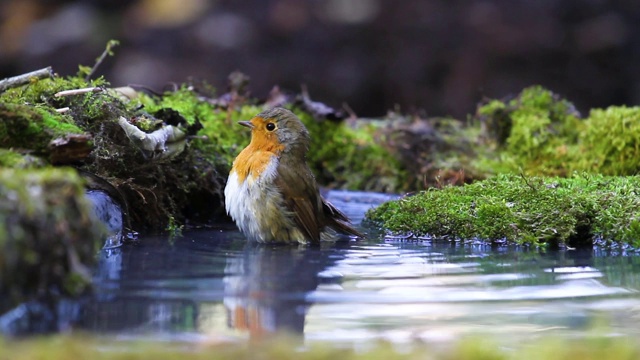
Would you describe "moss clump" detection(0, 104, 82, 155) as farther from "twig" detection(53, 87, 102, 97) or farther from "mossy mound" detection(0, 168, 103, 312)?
"mossy mound" detection(0, 168, 103, 312)

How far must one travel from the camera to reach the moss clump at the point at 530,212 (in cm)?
547

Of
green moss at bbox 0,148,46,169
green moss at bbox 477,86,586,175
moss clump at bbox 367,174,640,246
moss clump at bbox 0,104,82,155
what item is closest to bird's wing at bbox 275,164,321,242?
moss clump at bbox 367,174,640,246

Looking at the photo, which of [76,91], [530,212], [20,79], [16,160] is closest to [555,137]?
[530,212]

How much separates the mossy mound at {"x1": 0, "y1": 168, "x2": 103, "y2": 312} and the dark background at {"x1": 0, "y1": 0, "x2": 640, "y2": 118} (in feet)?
29.7

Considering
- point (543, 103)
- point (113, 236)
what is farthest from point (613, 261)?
point (543, 103)

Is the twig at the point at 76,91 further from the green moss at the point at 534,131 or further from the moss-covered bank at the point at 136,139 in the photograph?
the green moss at the point at 534,131

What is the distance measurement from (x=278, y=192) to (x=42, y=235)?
2.81 metres

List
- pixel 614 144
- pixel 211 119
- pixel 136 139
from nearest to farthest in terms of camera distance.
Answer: pixel 136 139
pixel 614 144
pixel 211 119

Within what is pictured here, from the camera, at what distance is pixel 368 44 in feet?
41.8

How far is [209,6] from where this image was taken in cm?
1273

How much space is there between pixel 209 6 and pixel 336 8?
175 cm

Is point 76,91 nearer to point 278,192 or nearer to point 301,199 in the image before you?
point 278,192

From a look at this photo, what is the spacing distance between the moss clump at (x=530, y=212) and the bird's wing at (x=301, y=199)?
21.6 inches

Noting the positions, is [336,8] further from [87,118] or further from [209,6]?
[87,118]
